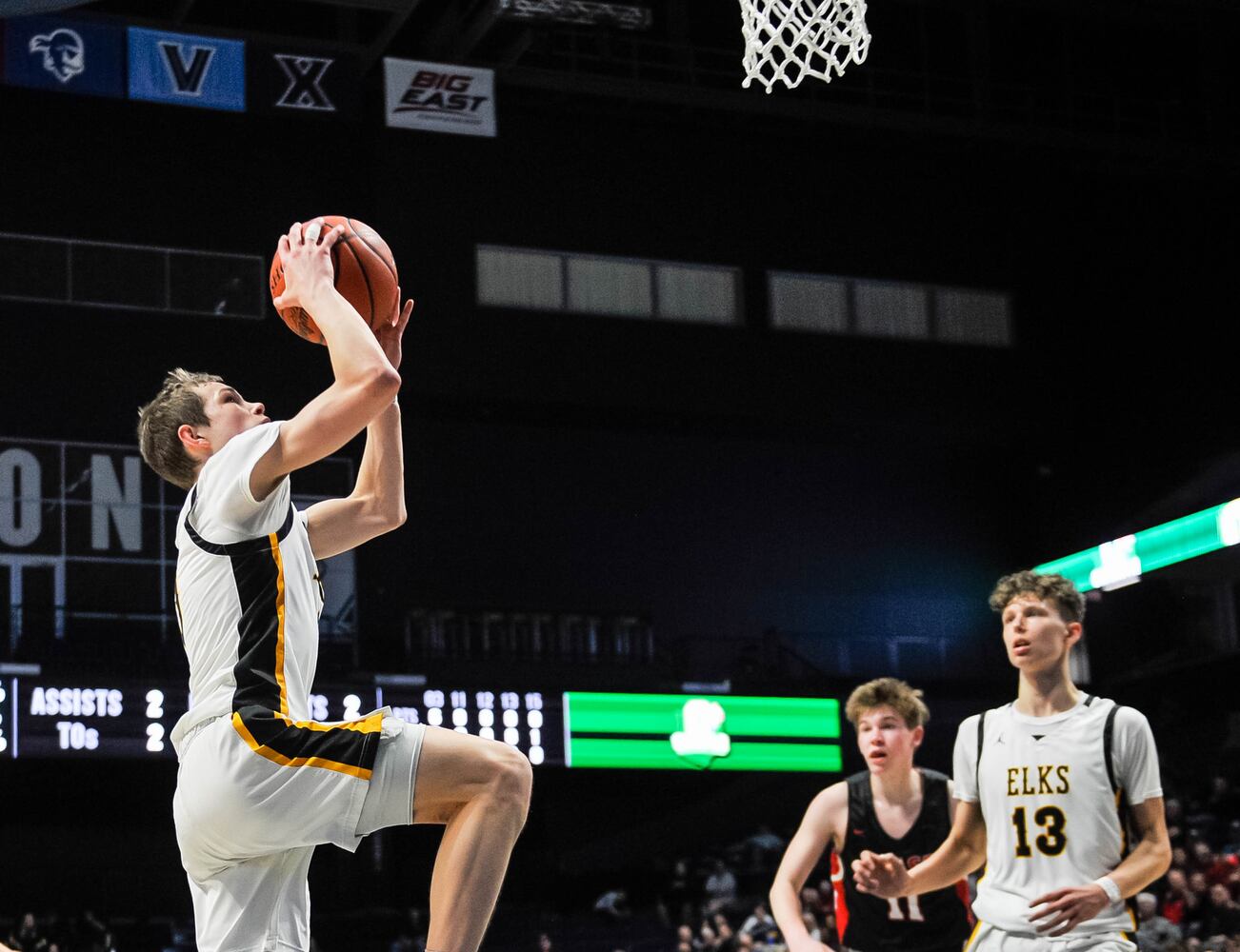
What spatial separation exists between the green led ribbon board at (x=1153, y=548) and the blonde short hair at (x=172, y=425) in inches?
618

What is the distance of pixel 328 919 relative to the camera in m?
20.6

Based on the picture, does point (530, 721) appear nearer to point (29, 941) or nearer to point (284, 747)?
point (29, 941)

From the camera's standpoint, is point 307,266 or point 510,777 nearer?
point 510,777

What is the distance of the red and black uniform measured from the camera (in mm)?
6527

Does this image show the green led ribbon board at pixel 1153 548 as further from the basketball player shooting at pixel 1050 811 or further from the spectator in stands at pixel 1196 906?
the basketball player shooting at pixel 1050 811

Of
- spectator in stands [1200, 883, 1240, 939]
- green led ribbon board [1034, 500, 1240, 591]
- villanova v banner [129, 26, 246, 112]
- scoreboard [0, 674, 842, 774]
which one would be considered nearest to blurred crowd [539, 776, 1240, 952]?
spectator in stands [1200, 883, 1240, 939]

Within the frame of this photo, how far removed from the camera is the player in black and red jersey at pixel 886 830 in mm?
6527

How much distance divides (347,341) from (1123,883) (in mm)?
2970

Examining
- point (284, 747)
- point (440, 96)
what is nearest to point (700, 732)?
point (440, 96)

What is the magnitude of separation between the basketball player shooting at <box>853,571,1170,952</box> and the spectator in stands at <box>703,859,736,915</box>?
15.3m

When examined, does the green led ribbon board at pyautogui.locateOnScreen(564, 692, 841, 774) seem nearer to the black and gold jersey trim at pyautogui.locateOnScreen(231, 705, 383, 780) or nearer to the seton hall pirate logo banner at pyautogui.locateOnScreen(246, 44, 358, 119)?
the seton hall pirate logo banner at pyautogui.locateOnScreen(246, 44, 358, 119)

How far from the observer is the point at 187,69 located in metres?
19.8

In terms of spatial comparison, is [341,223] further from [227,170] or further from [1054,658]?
[227,170]

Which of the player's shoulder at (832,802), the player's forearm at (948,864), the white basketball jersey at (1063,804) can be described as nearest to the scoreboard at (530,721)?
the player's shoulder at (832,802)
